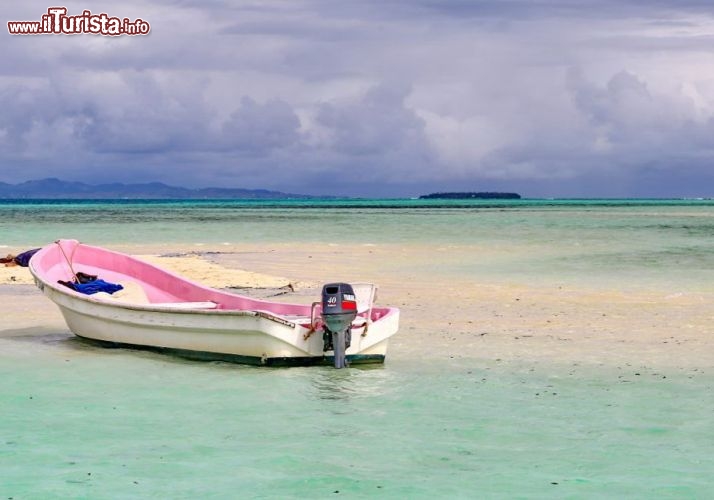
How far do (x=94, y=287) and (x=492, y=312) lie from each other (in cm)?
609

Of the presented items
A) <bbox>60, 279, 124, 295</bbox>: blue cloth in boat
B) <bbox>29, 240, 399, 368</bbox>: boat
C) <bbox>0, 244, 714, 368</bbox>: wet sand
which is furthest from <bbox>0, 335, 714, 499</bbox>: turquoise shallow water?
<bbox>60, 279, 124, 295</bbox>: blue cloth in boat

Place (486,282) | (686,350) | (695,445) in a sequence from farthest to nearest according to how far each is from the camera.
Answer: (486,282) < (686,350) < (695,445)

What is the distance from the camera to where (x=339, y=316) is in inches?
441

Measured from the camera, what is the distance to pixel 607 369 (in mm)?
11383

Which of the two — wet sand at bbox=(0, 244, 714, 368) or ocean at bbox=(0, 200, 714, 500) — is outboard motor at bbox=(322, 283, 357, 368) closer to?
ocean at bbox=(0, 200, 714, 500)

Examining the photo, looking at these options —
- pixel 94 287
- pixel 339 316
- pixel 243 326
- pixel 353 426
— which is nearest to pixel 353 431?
pixel 353 426

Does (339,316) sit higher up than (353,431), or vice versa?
(339,316)

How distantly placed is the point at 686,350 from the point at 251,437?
627cm

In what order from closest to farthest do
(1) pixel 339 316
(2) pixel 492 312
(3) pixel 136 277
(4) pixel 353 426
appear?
(4) pixel 353 426
(1) pixel 339 316
(3) pixel 136 277
(2) pixel 492 312

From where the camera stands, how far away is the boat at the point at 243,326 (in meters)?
11.3

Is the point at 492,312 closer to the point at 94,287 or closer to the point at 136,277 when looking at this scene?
the point at 136,277

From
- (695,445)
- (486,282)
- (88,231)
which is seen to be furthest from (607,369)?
(88,231)

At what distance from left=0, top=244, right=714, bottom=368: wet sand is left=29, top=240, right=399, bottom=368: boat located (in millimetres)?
891

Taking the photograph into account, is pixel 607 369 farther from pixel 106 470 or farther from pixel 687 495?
pixel 106 470
